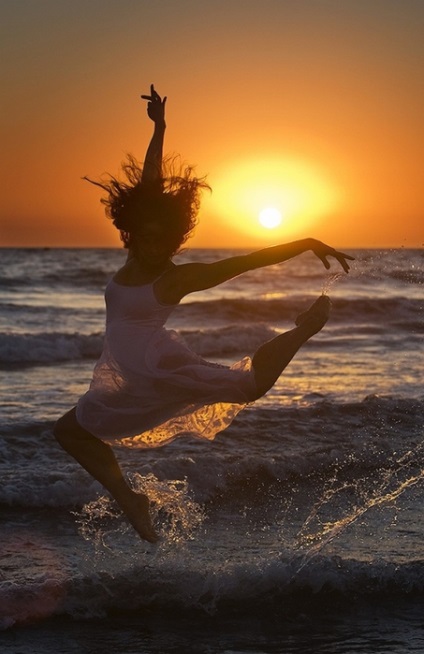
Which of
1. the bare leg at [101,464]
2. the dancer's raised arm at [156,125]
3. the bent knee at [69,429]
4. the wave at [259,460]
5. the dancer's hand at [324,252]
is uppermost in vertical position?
the dancer's raised arm at [156,125]

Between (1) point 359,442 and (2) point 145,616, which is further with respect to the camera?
(1) point 359,442

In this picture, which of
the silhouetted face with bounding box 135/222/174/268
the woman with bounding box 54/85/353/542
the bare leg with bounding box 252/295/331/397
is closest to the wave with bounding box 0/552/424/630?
the woman with bounding box 54/85/353/542

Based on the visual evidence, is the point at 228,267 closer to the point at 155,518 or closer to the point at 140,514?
the point at 140,514

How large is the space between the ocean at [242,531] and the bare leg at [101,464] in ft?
1.67

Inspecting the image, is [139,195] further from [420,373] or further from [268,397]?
[420,373]

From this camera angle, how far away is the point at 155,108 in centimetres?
692

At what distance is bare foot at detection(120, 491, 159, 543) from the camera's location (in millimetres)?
6781

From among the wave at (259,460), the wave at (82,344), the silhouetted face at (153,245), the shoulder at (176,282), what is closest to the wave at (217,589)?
the wave at (259,460)

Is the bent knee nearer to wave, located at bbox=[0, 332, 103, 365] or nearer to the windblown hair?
the windblown hair

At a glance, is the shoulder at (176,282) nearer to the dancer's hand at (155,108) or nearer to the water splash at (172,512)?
the dancer's hand at (155,108)

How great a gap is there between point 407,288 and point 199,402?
32743mm

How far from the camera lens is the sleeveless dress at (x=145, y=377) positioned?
620 centimetres

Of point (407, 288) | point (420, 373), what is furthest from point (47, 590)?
point (407, 288)

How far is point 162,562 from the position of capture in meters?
7.25
